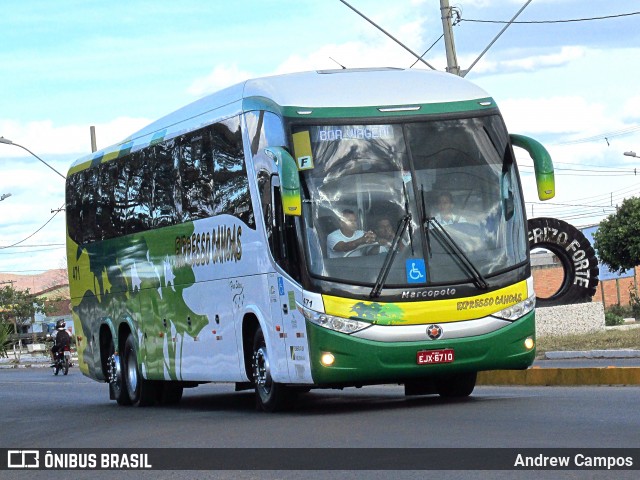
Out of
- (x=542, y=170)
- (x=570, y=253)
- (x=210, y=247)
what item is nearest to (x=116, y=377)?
(x=210, y=247)

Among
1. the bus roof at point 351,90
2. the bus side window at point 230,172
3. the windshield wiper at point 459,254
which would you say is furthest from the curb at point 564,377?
the bus side window at point 230,172

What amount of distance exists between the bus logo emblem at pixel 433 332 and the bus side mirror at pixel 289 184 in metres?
1.82

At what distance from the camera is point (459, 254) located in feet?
48.4

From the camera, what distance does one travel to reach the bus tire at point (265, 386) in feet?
51.9

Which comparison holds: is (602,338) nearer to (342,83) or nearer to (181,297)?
(181,297)

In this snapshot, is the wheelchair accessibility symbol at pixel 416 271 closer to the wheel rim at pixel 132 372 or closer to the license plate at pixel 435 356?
the license plate at pixel 435 356

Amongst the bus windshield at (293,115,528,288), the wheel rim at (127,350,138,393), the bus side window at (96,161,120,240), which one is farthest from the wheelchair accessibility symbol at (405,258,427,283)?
the bus side window at (96,161,120,240)

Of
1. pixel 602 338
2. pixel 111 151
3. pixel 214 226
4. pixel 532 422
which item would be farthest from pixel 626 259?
pixel 532 422

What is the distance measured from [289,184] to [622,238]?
45285 mm

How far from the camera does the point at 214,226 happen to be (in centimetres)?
1723

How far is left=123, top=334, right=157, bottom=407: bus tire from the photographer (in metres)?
21.0

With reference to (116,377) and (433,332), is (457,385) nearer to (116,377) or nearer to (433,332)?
(433,332)

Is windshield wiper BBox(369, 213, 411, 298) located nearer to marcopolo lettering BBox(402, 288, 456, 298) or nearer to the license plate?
marcopolo lettering BBox(402, 288, 456, 298)
